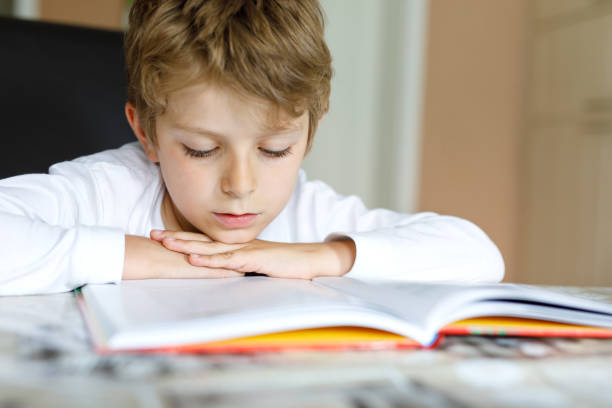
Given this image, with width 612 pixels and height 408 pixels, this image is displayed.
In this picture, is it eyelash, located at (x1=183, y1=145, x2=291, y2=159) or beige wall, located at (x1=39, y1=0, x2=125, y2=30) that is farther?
beige wall, located at (x1=39, y1=0, x2=125, y2=30)

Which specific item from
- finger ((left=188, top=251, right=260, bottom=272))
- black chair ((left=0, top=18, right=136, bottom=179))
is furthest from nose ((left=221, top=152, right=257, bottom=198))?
black chair ((left=0, top=18, right=136, bottom=179))

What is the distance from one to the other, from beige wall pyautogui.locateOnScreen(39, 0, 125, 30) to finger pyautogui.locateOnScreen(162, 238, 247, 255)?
2201mm

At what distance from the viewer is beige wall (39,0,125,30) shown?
8.65ft

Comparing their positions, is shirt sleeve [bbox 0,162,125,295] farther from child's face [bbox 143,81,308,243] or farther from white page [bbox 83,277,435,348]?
child's face [bbox 143,81,308,243]

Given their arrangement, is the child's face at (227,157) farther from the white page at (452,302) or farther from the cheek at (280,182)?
the white page at (452,302)

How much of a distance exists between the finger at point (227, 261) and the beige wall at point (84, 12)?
225cm

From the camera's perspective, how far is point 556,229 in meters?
2.57

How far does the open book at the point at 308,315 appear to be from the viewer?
1.25 ft

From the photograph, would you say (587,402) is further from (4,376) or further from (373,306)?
(4,376)

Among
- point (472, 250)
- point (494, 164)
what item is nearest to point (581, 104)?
point (494, 164)

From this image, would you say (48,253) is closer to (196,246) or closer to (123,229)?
(196,246)

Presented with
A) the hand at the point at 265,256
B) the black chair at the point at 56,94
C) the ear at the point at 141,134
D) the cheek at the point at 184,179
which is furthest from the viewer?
the black chair at the point at 56,94

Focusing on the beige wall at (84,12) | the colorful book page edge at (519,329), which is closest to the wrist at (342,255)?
the colorful book page edge at (519,329)

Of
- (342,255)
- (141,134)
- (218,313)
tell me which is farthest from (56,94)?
(218,313)
